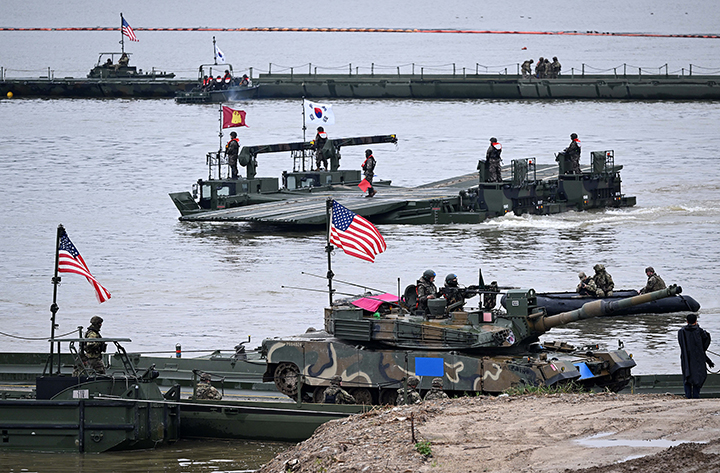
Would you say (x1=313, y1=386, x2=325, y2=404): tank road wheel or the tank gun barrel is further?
(x1=313, y1=386, x2=325, y2=404): tank road wheel

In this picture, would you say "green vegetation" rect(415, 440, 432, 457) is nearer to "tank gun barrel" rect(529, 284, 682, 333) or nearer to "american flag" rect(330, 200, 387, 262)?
"tank gun barrel" rect(529, 284, 682, 333)

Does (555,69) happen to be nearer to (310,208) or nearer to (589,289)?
(310,208)

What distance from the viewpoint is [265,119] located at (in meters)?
93.1

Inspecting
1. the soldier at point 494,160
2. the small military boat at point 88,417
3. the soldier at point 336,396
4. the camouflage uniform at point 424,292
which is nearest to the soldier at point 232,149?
the soldier at point 494,160

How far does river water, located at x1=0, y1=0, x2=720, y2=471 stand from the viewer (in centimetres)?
3084

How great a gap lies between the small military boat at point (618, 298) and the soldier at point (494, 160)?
12257mm

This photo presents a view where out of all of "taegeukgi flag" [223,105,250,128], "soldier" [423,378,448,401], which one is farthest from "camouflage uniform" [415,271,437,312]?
"taegeukgi flag" [223,105,250,128]

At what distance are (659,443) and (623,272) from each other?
23375mm

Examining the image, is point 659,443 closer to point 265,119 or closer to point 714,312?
point 714,312

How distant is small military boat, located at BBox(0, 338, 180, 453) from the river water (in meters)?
0.42

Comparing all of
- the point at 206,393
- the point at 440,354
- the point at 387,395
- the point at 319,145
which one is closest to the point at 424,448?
the point at 440,354

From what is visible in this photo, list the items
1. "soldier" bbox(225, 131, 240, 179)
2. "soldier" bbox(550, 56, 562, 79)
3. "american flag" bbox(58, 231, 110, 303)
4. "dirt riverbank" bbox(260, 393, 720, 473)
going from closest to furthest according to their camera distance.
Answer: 1. "dirt riverbank" bbox(260, 393, 720, 473)
2. "american flag" bbox(58, 231, 110, 303)
3. "soldier" bbox(225, 131, 240, 179)
4. "soldier" bbox(550, 56, 562, 79)

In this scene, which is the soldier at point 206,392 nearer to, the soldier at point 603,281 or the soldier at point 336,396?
the soldier at point 336,396

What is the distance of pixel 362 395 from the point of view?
20.6m
